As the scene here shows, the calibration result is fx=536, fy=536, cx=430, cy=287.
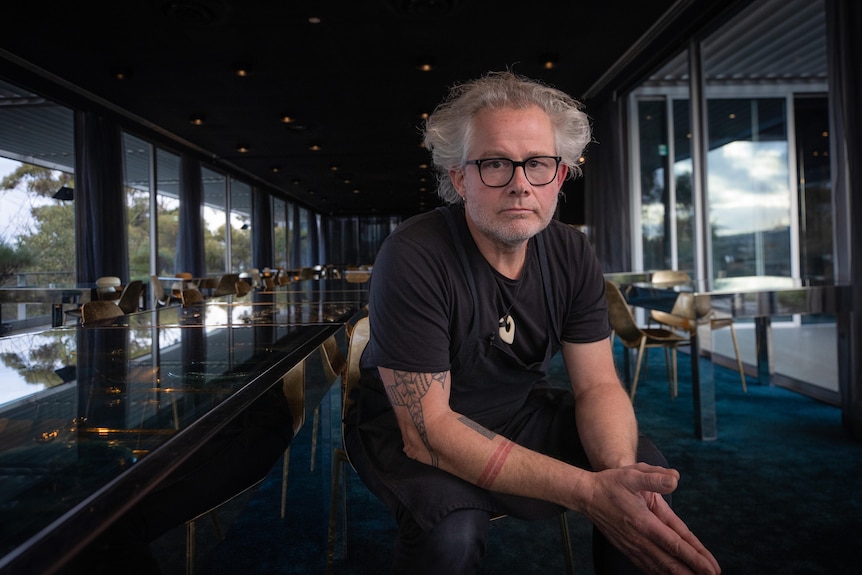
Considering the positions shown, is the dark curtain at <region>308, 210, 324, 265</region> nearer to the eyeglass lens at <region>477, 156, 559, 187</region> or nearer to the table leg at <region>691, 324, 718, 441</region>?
the table leg at <region>691, 324, 718, 441</region>

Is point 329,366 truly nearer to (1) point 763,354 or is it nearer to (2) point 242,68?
(1) point 763,354

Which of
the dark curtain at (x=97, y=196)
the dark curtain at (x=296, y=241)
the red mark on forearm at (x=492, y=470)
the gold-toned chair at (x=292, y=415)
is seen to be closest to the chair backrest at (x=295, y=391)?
the gold-toned chair at (x=292, y=415)

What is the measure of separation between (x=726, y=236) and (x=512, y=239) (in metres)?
5.33

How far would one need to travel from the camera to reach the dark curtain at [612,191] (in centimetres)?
678

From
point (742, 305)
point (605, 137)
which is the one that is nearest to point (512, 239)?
point (742, 305)

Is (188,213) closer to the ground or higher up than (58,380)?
higher up

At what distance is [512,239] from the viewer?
130 centimetres

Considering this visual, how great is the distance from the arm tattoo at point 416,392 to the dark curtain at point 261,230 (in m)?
12.6

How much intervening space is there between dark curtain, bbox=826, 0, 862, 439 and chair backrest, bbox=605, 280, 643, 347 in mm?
1111

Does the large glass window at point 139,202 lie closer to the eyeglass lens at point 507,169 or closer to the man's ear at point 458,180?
the man's ear at point 458,180

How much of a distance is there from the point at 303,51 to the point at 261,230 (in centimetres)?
868

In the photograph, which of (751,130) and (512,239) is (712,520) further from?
(751,130)

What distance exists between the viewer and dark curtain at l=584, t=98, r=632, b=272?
6777 mm

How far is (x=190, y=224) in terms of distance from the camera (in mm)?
9594
